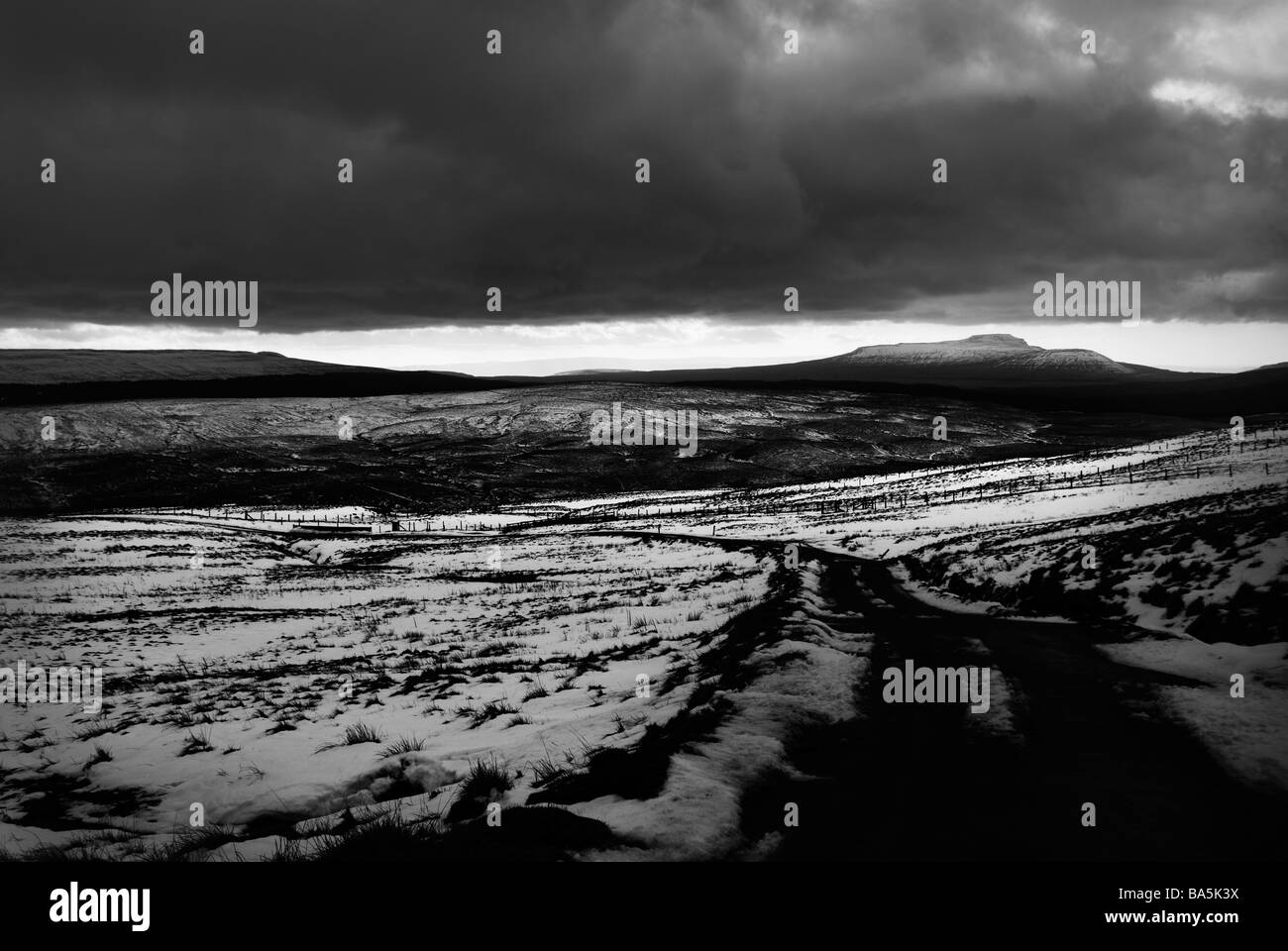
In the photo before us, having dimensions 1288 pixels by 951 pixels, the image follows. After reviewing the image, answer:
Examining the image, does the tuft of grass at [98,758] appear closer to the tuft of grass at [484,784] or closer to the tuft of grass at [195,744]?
the tuft of grass at [195,744]

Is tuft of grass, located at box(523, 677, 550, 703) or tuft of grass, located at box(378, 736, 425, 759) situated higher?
tuft of grass, located at box(378, 736, 425, 759)

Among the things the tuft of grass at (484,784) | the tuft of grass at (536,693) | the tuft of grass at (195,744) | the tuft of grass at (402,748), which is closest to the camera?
the tuft of grass at (484,784)

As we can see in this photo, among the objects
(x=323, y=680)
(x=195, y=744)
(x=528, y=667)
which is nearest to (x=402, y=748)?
(x=195, y=744)

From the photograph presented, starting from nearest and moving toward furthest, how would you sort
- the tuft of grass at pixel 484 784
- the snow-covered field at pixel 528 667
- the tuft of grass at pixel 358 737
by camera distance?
the tuft of grass at pixel 484 784, the snow-covered field at pixel 528 667, the tuft of grass at pixel 358 737

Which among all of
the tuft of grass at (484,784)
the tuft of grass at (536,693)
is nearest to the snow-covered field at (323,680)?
the tuft of grass at (536,693)

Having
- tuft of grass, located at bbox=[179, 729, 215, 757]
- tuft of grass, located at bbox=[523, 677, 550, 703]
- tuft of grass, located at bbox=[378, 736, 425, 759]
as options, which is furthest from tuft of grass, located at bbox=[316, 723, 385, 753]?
tuft of grass, located at bbox=[523, 677, 550, 703]

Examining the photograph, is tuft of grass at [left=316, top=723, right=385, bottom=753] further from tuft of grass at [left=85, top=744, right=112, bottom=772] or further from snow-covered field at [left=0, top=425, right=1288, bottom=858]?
tuft of grass at [left=85, top=744, right=112, bottom=772]

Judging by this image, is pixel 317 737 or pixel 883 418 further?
pixel 883 418

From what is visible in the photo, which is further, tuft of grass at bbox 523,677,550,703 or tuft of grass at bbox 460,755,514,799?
A: tuft of grass at bbox 523,677,550,703
